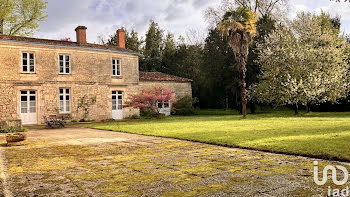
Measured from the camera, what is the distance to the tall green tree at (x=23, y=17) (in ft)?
92.5

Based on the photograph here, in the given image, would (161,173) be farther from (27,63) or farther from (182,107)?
(182,107)

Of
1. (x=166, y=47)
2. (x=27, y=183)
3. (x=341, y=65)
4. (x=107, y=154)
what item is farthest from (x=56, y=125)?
(x=166, y=47)

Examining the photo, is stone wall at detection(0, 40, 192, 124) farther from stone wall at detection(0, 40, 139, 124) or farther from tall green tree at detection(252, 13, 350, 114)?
tall green tree at detection(252, 13, 350, 114)

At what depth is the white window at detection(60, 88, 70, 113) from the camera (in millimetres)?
21516

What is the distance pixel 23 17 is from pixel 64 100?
12.5 metres

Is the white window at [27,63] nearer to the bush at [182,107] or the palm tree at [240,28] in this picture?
the palm tree at [240,28]

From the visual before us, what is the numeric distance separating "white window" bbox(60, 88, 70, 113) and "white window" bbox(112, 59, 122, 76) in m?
4.01

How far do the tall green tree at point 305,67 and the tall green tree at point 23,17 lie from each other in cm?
2096

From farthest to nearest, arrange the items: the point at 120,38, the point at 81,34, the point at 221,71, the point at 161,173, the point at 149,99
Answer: the point at 221,71 < the point at 120,38 < the point at 81,34 < the point at 149,99 < the point at 161,173

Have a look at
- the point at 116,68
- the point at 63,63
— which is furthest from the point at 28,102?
the point at 116,68

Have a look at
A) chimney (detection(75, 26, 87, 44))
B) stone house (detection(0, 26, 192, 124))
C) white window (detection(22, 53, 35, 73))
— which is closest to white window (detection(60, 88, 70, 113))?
stone house (detection(0, 26, 192, 124))

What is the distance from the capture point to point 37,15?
29359mm

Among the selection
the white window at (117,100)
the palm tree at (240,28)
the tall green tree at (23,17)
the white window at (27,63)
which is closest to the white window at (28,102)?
the white window at (27,63)

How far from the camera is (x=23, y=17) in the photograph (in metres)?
28.9
